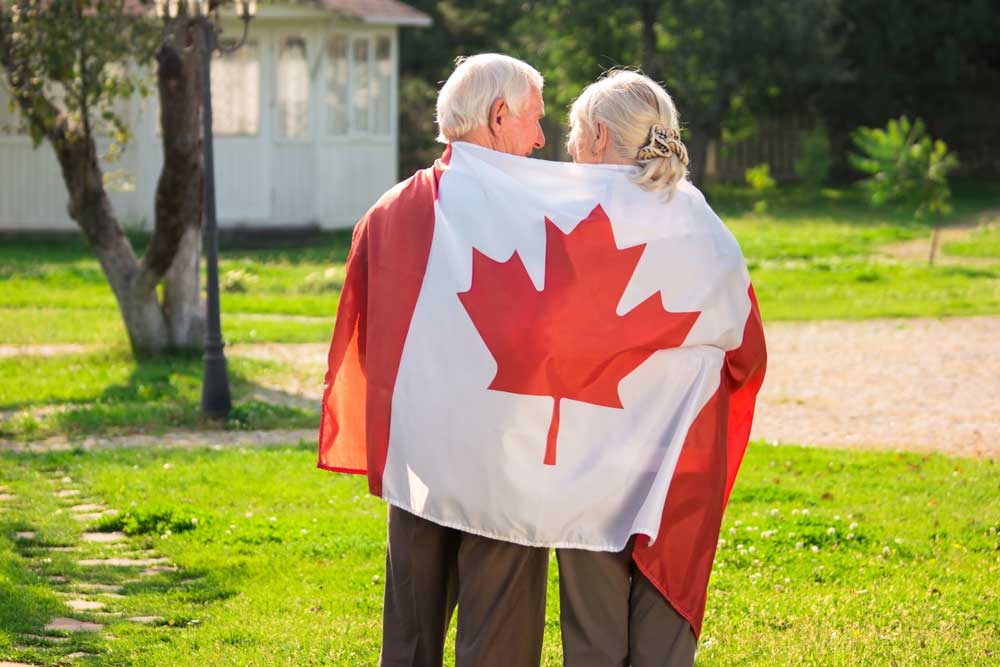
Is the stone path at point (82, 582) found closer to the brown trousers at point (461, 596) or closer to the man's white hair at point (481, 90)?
the brown trousers at point (461, 596)

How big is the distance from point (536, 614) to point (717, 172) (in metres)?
30.7

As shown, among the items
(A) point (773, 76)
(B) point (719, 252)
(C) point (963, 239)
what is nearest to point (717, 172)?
(A) point (773, 76)

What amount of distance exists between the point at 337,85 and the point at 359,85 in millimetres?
448

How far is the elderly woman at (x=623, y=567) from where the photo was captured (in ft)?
12.2

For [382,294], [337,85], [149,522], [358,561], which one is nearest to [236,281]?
[337,85]

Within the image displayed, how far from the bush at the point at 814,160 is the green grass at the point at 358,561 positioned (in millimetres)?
22946

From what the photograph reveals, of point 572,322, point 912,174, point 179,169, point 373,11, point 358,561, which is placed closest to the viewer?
point 572,322

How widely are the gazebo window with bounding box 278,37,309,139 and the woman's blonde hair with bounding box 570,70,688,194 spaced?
64.5 feet

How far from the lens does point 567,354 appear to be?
3.70 meters

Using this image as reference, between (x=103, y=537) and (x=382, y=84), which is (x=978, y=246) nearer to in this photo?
(x=382, y=84)

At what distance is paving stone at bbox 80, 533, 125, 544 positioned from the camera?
Result: 6.84 m

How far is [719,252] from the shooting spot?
380 cm

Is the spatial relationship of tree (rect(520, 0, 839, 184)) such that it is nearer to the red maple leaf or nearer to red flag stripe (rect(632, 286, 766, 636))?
red flag stripe (rect(632, 286, 766, 636))

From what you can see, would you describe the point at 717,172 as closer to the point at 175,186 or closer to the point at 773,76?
the point at 773,76
